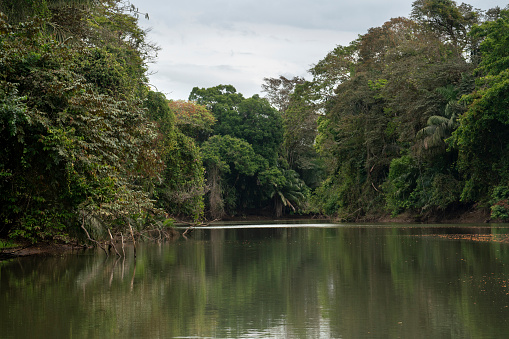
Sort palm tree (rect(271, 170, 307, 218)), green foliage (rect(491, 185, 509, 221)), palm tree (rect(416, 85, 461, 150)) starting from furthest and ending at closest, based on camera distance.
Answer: palm tree (rect(271, 170, 307, 218)) → palm tree (rect(416, 85, 461, 150)) → green foliage (rect(491, 185, 509, 221))

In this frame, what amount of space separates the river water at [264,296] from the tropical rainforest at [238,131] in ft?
7.08

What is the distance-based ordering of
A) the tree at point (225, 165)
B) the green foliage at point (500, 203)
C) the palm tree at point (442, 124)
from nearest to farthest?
1. the green foliage at point (500, 203)
2. the palm tree at point (442, 124)
3. the tree at point (225, 165)

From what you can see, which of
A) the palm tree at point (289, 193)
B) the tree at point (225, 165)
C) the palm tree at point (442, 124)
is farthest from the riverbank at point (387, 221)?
the palm tree at point (289, 193)

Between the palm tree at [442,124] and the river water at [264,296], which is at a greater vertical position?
the palm tree at [442,124]

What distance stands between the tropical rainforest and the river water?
2.16 metres

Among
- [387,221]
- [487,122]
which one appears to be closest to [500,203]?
[487,122]

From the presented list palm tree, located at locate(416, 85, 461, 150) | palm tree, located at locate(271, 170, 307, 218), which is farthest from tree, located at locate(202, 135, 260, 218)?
palm tree, located at locate(416, 85, 461, 150)

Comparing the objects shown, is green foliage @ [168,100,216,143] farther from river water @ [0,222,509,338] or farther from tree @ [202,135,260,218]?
river water @ [0,222,509,338]

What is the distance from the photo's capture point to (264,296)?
8961 millimetres

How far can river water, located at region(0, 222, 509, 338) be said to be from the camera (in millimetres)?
6594

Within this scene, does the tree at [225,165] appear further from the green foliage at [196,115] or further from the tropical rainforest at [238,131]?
the green foliage at [196,115]

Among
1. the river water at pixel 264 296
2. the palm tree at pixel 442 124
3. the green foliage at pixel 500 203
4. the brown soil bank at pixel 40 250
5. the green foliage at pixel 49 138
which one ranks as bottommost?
the river water at pixel 264 296

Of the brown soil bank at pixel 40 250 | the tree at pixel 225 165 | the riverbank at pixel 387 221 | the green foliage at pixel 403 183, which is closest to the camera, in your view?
the brown soil bank at pixel 40 250

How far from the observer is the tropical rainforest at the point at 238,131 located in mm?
12328
